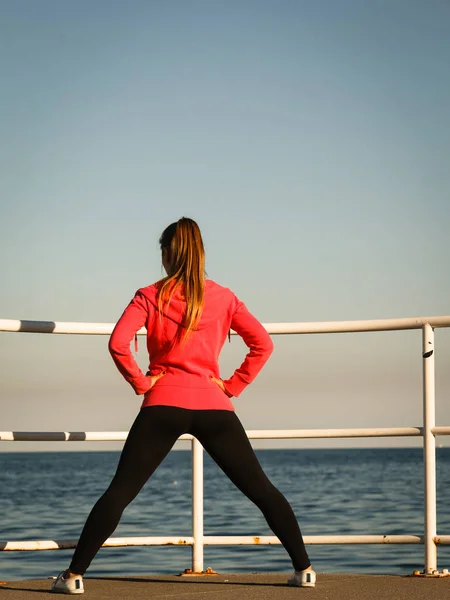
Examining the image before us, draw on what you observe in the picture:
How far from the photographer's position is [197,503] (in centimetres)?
487

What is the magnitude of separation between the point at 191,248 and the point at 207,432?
71 cm

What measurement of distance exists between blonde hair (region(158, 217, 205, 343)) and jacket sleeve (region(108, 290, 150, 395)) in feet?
0.36

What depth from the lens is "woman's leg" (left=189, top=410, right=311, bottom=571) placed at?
13.5ft

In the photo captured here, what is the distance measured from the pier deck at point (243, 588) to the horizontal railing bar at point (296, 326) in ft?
3.48

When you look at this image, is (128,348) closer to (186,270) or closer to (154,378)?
(154,378)

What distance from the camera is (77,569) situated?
409 centimetres

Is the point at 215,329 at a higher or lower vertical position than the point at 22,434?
higher

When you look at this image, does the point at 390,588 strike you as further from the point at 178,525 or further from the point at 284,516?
the point at 178,525

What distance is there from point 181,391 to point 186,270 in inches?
18.4

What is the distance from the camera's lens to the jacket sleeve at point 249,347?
169 inches

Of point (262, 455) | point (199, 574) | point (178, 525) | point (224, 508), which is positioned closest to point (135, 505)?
point (224, 508)

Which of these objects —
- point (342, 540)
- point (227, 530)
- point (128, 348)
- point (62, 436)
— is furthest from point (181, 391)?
point (227, 530)

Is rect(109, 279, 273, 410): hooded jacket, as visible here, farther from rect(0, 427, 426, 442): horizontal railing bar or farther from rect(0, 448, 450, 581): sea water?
rect(0, 448, 450, 581): sea water

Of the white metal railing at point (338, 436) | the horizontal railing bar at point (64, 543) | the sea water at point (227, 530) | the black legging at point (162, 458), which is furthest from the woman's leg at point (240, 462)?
the sea water at point (227, 530)
